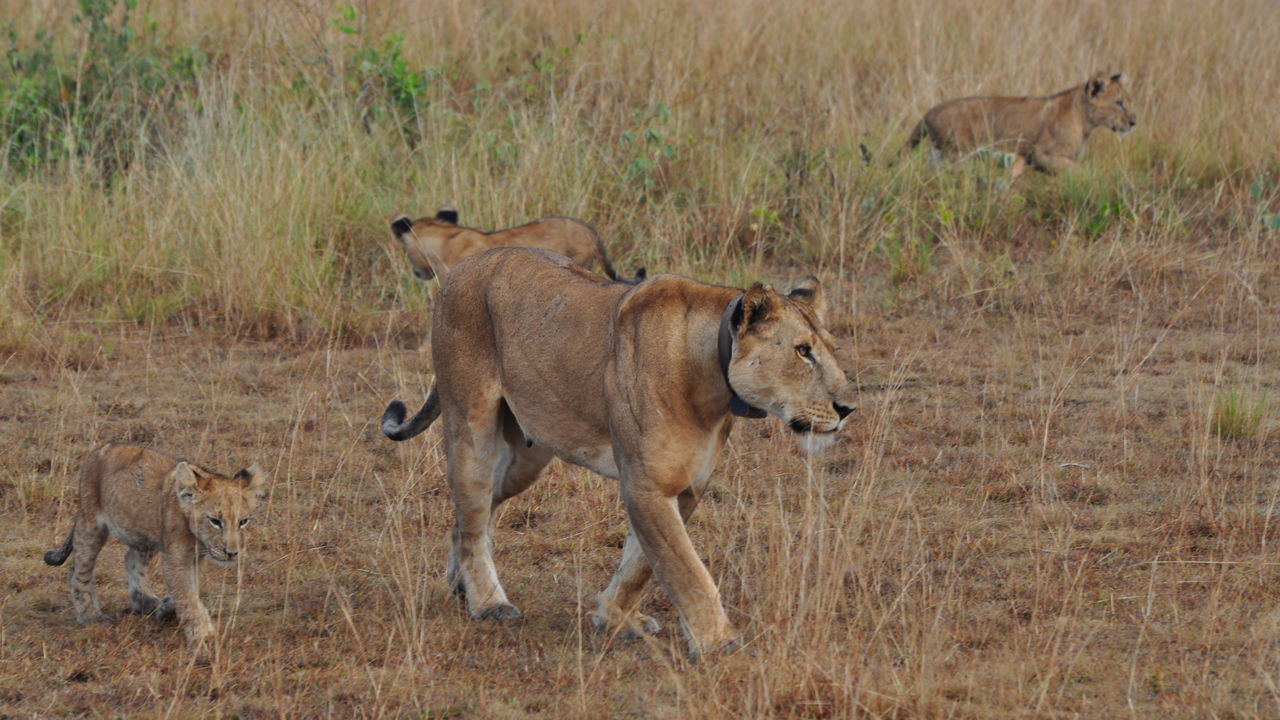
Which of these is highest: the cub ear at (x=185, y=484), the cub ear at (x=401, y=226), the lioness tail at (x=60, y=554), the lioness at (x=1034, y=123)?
the cub ear at (x=185, y=484)

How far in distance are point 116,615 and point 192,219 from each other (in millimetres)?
4774

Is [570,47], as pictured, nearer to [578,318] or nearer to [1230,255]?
[1230,255]

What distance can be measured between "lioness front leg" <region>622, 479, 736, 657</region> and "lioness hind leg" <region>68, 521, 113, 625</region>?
1.99 m

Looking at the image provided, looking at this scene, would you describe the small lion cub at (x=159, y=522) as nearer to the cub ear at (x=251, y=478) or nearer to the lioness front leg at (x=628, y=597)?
the cub ear at (x=251, y=478)

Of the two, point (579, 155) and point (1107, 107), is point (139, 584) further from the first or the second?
point (1107, 107)

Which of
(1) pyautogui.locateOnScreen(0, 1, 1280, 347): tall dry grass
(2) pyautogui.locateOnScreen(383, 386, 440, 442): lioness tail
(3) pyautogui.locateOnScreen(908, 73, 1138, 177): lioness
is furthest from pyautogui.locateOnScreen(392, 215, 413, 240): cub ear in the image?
(3) pyautogui.locateOnScreen(908, 73, 1138, 177): lioness

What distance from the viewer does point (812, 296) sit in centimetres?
496

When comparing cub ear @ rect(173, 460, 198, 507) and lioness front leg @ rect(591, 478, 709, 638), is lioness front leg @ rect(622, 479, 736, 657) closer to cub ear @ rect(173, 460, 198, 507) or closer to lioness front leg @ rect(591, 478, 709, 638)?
lioness front leg @ rect(591, 478, 709, 638)

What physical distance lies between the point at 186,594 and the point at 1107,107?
8.85m

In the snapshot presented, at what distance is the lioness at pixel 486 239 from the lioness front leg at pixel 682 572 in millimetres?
4522

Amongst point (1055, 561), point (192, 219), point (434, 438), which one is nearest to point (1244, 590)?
point (1055, 561)

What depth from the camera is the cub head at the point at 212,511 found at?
525cm

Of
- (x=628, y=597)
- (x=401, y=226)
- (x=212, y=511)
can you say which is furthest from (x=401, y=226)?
(x=628, y=597)

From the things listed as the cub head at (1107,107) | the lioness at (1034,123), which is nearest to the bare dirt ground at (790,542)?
the lioness at (1034,123)
